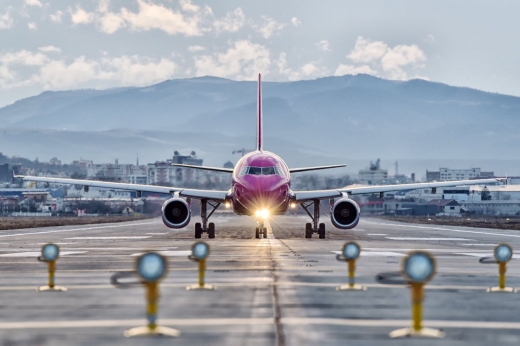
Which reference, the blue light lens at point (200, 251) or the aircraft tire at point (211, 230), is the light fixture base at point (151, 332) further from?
the aircraft tire at point (211, 230)

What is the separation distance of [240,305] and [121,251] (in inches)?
665

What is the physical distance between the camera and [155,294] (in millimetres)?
11695

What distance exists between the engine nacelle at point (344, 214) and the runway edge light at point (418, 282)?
95.4 feet

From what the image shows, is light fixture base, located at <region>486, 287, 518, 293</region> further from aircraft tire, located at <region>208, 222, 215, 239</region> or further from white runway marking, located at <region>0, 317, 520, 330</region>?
aircraft tire, located at <region>208, 222, 215, 239</region>

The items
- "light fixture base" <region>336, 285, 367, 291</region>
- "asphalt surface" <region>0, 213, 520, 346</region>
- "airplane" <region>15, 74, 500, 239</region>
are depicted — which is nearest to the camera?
"asphalt surface" <region>0, 213, 520, 346</region>

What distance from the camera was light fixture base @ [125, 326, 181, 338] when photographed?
11.9 m

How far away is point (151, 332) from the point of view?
39.1 ft

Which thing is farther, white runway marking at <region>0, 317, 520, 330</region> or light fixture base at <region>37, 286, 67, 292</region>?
light fixture base at <region>37, 286, 67, 292</region>

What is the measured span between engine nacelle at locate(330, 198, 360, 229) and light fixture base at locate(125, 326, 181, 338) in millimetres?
29335

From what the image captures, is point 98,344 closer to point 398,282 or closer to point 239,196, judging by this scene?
point 398,282

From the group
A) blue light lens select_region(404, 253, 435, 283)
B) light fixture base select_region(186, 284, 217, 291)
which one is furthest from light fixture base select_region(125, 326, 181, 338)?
light fixture base select_region(186, 284, 217, 291)

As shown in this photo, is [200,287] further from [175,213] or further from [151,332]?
[175,213]

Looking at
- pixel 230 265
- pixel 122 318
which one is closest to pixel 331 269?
pixel 230 265

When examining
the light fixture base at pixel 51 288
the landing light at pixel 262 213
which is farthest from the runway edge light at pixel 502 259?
the landing light at pixel 262 213
